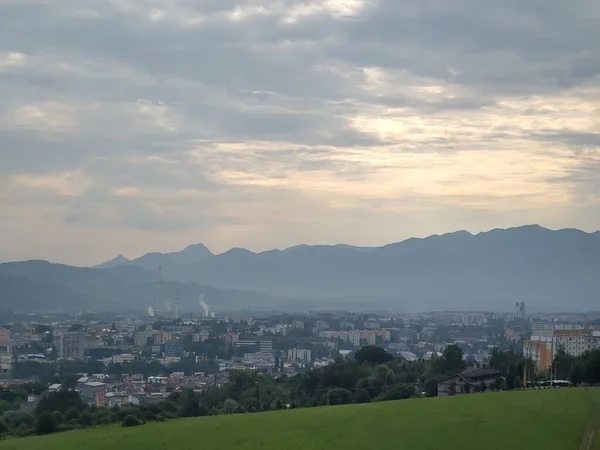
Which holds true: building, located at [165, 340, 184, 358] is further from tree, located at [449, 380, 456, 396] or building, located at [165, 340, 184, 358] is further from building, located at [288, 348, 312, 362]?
tree, located at [449, 380, 456, 396]

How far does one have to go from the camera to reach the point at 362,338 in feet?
623

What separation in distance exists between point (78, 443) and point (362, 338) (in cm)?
15777

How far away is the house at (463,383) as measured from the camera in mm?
47406

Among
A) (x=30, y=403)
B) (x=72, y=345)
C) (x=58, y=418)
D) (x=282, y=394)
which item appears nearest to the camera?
(x=58, y=418)

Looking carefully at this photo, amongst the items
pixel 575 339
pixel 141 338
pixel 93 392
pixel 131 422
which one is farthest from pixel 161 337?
pixel 131 422

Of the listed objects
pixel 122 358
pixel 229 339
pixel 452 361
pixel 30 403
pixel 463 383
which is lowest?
pixel 122 358

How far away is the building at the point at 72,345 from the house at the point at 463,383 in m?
113

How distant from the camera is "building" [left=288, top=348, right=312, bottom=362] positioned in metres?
151

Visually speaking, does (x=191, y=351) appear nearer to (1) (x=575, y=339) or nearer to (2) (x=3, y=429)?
(1) (x=575, y=339)

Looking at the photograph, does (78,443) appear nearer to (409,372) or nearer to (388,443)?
(388,443)

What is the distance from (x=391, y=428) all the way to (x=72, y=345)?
132 meters

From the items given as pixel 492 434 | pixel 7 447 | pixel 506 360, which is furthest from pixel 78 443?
pixel 506 360

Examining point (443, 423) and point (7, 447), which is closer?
point (443, 423)

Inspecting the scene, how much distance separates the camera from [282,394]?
57.2 m
